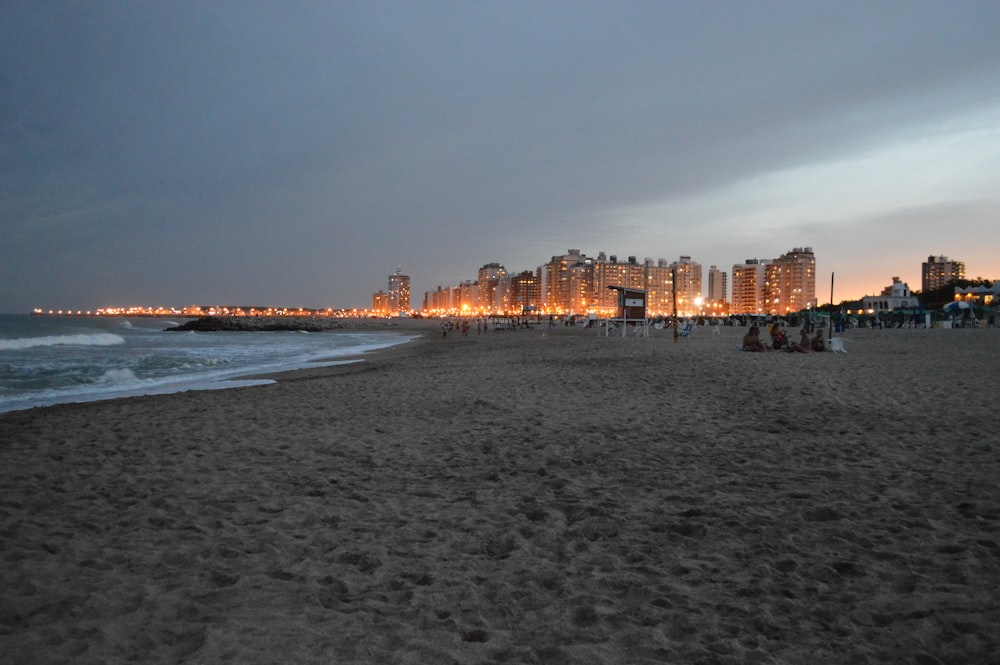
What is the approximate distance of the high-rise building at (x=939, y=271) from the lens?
518ft

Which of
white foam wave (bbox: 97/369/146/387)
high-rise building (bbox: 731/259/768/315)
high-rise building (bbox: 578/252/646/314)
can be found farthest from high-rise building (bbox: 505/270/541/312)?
white foam wave (bbox: 97/369/146/387)

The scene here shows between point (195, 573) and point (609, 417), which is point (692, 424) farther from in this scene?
point (195, 573)

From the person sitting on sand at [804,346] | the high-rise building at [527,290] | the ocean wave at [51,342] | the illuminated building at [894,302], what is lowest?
the ocean wave at [51,342]

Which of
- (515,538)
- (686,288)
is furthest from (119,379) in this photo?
(686,288)

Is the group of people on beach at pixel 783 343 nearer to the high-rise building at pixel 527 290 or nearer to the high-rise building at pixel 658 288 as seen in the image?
the high-rise building at pixel 658 288

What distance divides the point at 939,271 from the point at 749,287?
5373 cm

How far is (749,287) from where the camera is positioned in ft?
556

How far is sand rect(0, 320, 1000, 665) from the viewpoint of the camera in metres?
2.68

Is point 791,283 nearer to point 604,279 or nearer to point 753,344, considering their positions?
point 604,279

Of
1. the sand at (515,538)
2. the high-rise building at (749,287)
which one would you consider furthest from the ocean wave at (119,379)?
the high-rise building at (749,287)

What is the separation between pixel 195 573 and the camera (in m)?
3.43

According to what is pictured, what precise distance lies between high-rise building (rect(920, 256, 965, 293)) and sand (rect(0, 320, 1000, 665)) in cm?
19240

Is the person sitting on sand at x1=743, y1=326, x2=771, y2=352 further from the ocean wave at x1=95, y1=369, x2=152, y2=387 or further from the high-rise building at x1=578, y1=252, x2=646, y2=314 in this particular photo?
the high-rise building at x1=578, y1=252, x2=646, y2=314

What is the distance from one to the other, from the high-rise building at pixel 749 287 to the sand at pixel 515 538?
560 feet
